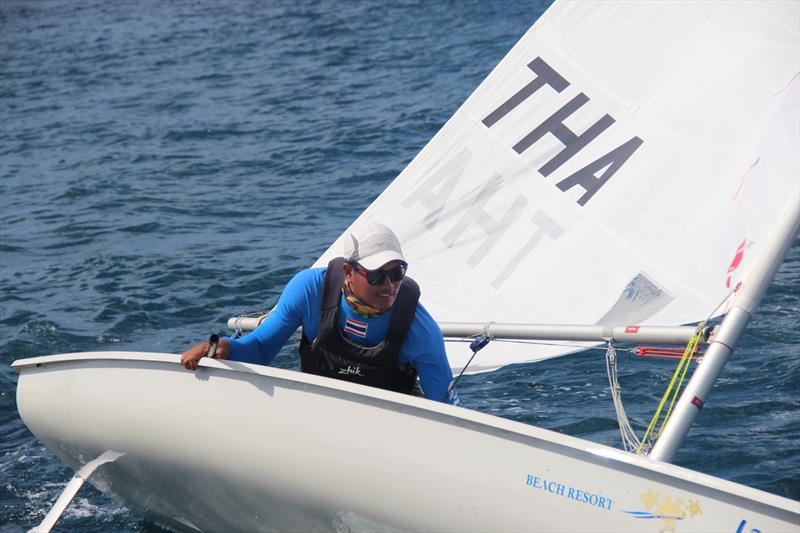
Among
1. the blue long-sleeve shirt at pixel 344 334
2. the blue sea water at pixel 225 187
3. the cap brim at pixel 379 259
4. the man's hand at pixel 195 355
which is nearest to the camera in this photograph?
the cap brim at pixel 379 259

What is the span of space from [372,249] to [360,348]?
0.35m

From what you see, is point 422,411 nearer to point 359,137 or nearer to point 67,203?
point 67,203

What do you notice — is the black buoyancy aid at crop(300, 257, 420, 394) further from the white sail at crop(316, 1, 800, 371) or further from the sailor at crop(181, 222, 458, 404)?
the white sail at crop(316, 1, 800, 371)

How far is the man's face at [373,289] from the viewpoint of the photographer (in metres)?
3.26

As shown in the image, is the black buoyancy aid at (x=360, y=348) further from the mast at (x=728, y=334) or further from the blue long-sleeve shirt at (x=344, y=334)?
the mast at (x=728, y=334)

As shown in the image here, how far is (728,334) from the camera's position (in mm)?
3123

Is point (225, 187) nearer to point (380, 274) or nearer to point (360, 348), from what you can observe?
point (360, 348)

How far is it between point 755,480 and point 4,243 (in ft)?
18.6

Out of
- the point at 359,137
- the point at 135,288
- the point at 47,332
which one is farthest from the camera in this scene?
the point at 359,137

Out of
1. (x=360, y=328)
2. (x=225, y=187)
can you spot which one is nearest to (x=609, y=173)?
(x=360, y=328)

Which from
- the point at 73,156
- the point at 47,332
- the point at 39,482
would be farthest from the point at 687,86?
the point at 73,156

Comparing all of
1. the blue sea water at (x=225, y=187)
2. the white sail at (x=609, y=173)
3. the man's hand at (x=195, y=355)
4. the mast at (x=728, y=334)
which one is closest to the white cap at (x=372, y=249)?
the man's hand at (x=195, y=355)

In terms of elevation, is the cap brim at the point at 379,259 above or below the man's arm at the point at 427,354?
above

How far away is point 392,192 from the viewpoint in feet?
14.9
